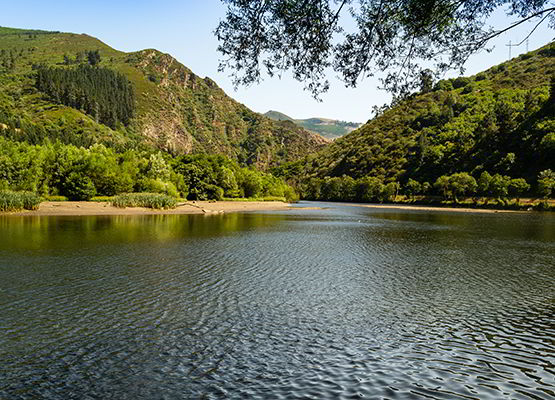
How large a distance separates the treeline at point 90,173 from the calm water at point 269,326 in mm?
66622

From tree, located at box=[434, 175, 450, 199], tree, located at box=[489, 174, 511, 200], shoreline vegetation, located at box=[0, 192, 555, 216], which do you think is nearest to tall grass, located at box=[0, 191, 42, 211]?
shoreline vegetation, located at box=[0, 192, 555, 216]

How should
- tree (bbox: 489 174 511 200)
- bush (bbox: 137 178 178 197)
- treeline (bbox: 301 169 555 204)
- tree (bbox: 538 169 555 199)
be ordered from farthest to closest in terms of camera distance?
tree (bbox: 489 174 511 200) < treeline (bbox: 301 169 555 204) < tree (bbox: 538 169 555 199) < bush (bbox: 137 178 178 197)

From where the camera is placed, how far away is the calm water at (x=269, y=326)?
1183cm

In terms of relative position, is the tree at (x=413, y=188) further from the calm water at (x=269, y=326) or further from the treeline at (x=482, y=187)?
the calm water at (x=269, y=326)

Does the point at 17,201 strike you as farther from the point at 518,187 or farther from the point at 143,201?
the point at 518,187

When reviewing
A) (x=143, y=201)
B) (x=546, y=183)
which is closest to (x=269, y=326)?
(x=143, y=201)

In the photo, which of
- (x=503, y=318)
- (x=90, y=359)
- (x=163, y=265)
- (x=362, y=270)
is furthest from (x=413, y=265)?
(x=90, y=359)

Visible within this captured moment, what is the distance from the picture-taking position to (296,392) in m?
11.3

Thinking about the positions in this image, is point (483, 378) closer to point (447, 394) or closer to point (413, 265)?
point (447, 394)

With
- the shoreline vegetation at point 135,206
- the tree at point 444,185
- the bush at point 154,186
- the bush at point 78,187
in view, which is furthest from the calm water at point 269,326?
the tree at point 444,185

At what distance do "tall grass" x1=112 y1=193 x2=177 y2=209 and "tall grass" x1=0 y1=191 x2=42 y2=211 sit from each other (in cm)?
1738

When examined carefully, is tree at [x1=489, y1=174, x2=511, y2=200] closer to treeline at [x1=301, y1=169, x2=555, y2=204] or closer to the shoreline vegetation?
treeline at [x1=301, y1=169, x2=555, y2=204]

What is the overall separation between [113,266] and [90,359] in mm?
17297

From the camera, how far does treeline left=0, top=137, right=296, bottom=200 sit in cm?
9056
